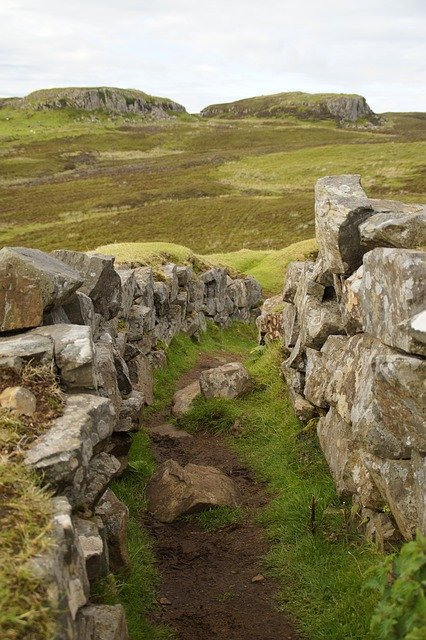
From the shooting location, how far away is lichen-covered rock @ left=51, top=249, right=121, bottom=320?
14875 mm

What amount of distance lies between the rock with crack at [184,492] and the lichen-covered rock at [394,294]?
16.5 ft

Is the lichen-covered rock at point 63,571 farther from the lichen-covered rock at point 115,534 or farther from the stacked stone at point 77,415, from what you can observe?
the lichen-covered rock at point 115,534

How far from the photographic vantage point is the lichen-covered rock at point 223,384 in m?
18.3

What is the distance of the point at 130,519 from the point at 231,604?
9.92ft

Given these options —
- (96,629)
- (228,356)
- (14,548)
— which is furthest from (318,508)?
(228,356)

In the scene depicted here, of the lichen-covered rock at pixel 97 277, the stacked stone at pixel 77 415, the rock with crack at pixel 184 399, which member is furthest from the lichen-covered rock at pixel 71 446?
the rock with crack at pixel 184 399

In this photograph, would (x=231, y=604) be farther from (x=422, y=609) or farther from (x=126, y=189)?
(x=126, y=189)

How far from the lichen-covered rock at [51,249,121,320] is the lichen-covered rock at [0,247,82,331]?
4.07 meters

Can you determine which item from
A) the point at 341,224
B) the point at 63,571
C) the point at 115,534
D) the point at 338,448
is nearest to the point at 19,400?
the point at 63,571

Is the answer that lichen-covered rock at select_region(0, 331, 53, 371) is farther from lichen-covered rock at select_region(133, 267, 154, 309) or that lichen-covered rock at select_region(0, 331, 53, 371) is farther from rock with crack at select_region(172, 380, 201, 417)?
lichen-covered rock at select_region(133, 267, 154, 309)

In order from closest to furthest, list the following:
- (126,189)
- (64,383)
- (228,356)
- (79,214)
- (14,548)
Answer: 1. (14,548)
2. (64,383)
3. (228,356)
4. (79,214)
5. (126,189)

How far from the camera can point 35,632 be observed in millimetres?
5086

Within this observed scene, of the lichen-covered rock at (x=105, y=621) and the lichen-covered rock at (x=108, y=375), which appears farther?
the lichen-covered rock at (x=108, y=375)

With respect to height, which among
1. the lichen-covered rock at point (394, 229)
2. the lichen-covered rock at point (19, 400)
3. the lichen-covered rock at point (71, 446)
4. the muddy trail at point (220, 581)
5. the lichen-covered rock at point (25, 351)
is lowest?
the muddy trail at point (220, 581)
